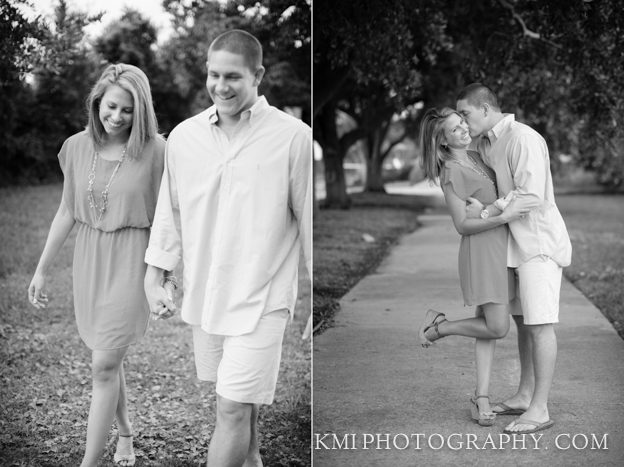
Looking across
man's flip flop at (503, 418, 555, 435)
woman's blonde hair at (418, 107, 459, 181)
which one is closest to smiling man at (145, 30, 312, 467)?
woman's blonde hair at (418, 107, 459, 181)

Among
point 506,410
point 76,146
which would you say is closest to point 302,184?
point 76,146

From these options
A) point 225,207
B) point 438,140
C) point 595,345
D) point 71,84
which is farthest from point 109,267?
point 595,345

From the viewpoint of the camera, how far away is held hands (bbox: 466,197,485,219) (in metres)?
3.66

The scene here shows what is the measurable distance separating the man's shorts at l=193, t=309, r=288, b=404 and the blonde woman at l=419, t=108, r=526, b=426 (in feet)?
3.47

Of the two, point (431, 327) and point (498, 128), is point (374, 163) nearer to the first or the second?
point (431, 327)

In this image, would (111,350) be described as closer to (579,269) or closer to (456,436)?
(456,436)

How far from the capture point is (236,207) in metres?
3.03

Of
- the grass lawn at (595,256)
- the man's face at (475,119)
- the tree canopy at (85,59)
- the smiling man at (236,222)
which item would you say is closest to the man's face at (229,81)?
the smiling man at (236,222)

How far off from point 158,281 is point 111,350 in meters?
0.42

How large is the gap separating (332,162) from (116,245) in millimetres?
9609

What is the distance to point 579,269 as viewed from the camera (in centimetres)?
509

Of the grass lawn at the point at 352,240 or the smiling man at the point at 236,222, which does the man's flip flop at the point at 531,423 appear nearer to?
the grass lawn at the point at 352,240

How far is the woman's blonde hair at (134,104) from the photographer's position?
3.23m

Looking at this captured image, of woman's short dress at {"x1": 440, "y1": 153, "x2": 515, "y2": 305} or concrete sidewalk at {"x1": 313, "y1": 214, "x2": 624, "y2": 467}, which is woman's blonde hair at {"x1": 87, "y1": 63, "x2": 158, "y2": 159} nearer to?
woman's short dress at {"x1": 440, "y1": 153, "x2": 515, "y2": 305}
